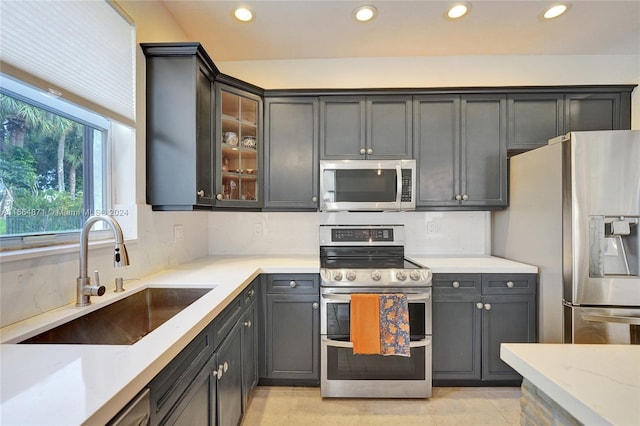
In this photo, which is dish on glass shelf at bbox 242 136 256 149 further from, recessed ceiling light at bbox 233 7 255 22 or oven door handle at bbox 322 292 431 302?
oven door handle at bbox 322 292 431 302

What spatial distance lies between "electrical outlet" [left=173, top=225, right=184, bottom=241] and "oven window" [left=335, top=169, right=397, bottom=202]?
4.01 feet

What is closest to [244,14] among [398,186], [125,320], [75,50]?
[75,50]

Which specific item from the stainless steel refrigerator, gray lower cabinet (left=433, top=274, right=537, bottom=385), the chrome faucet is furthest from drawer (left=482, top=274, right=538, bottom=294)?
the chrome faucet

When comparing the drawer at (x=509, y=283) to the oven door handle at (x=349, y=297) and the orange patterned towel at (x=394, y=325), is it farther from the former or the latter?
the orange patterned towel at (x=394, y=325)

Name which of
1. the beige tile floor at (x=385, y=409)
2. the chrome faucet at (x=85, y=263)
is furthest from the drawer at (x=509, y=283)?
the chrome faucet at (x=85, y=263)

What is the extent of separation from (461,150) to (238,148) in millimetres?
1830

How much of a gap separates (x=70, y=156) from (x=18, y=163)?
0.27 m

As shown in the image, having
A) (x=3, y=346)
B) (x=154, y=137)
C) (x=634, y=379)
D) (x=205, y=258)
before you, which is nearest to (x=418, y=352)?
(x=634, y=379)

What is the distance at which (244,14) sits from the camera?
202 cm

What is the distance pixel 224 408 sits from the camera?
53.2 inches

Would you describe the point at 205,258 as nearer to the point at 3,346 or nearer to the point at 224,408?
the point at 224,408

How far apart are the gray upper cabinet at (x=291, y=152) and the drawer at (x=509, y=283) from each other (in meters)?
1.43

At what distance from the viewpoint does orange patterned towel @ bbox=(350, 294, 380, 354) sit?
1.89 meters

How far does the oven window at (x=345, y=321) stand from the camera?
199cm
